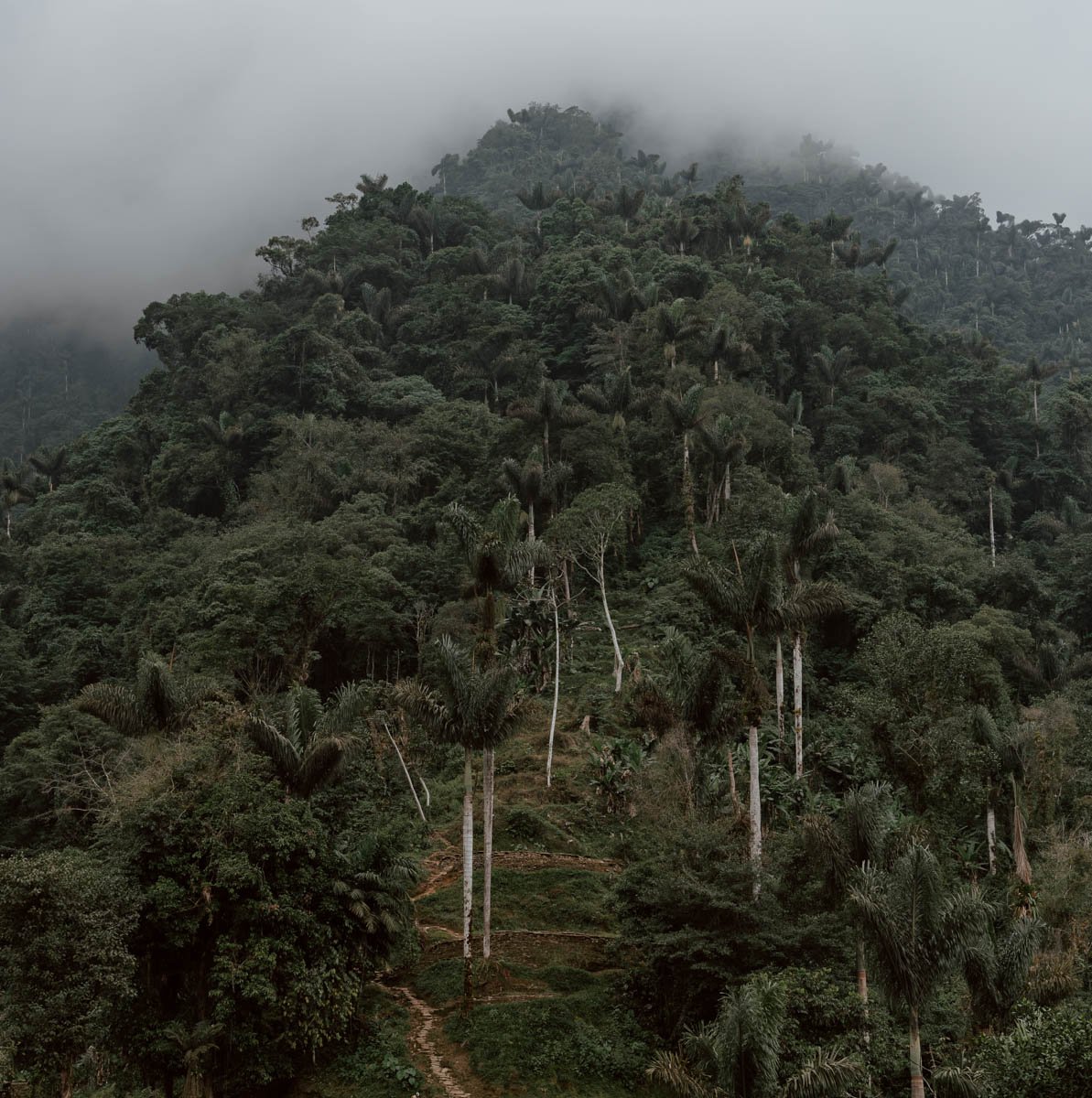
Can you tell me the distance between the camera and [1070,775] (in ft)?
85.6

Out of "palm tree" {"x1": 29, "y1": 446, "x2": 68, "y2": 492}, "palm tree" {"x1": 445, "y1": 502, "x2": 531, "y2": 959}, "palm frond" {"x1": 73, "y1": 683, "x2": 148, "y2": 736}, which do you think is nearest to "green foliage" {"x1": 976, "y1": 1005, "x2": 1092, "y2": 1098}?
"palm tree" {"x1": 445, "y1": 502, "x2": 531, "y2": 959}

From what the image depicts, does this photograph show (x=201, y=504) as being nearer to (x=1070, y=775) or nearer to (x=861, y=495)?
(x=861, y=495)

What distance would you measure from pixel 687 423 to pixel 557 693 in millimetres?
15184

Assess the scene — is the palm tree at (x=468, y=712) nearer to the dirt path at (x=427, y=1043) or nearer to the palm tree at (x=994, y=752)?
the dirt path at (x=427, y=1043)

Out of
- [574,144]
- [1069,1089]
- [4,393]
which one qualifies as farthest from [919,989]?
[574,144]

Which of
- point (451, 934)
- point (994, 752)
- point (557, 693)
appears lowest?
point (451, 934)

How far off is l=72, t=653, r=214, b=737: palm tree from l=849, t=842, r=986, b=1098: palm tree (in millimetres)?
15513

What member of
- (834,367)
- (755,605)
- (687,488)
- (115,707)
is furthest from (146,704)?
(834,367)

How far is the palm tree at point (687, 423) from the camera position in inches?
1603

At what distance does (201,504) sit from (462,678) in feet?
138

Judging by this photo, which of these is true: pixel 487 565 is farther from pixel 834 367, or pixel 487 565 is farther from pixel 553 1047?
pixel 834 367

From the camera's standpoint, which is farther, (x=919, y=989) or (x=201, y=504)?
(x=201, y=504)

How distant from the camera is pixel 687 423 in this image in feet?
135

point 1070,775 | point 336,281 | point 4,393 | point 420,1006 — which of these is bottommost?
point 420,1006
